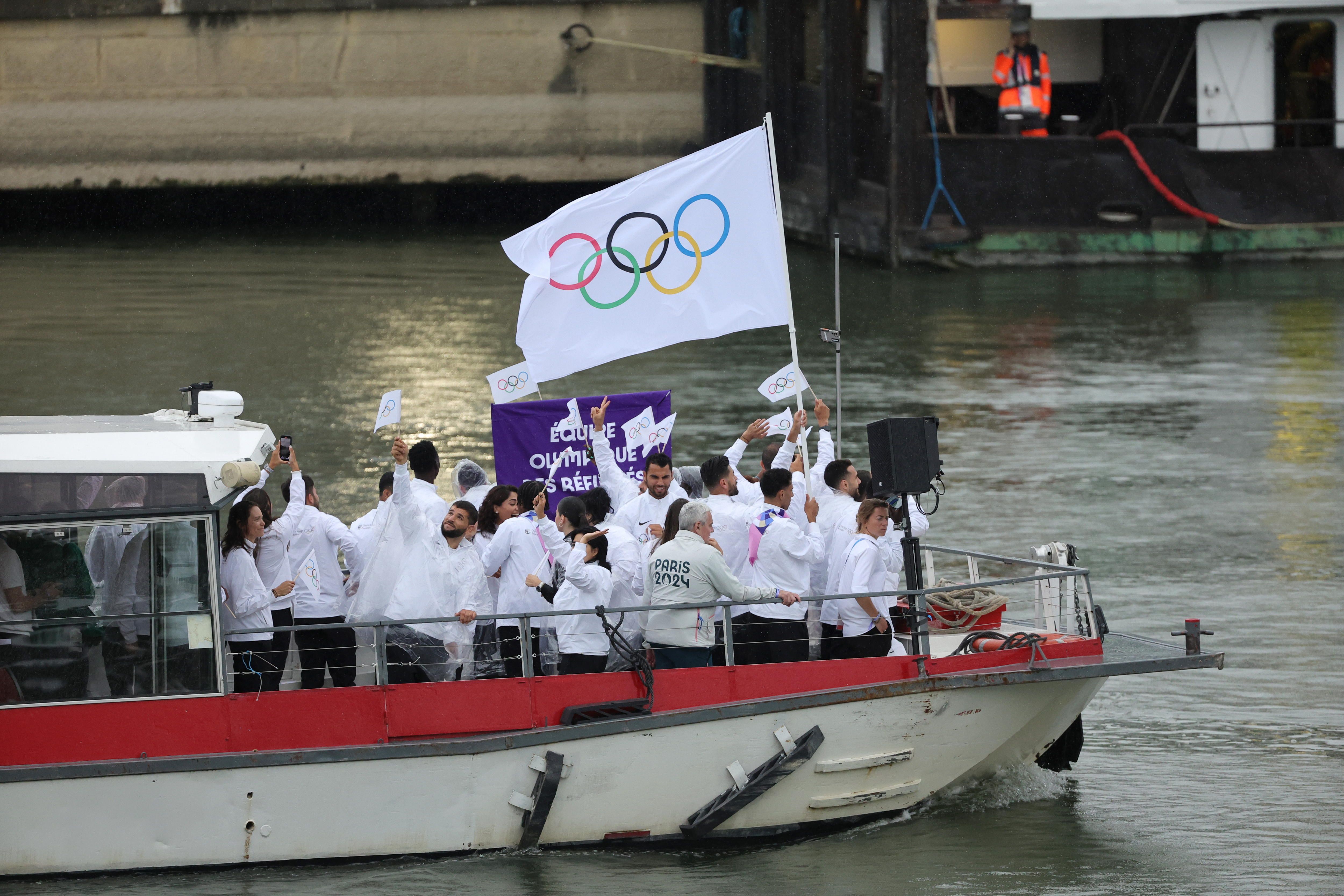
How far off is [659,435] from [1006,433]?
32.4 ft

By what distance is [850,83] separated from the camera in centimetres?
3256

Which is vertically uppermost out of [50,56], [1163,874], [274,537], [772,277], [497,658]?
[50,56]

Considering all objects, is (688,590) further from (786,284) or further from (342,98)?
(342,98)

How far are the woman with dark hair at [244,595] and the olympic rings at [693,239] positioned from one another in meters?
3.25

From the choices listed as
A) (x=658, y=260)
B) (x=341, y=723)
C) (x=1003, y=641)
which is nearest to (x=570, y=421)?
(x=658, y=260)

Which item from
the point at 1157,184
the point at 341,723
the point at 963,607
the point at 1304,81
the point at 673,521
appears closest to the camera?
the point at 341,723

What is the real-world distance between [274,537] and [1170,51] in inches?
985

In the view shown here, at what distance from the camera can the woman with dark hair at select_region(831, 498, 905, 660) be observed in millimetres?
10094

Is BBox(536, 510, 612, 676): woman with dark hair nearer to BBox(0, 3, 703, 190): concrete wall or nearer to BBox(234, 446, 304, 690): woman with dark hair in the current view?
BBox(234, 446, 304, 690): woman with dark hair

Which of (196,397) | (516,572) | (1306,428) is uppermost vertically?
(196,397)

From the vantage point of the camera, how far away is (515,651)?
34.1 ft

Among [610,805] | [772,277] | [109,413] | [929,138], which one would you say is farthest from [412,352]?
→ [610,805]

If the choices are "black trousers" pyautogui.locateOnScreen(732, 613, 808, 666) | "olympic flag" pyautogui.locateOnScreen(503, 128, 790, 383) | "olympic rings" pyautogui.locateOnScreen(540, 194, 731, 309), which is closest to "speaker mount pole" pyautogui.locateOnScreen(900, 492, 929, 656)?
"black trousers" pyautogui.locateOnScreen(732, 613, 808, 666)

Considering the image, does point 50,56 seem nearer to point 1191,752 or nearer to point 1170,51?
point 1170,51
